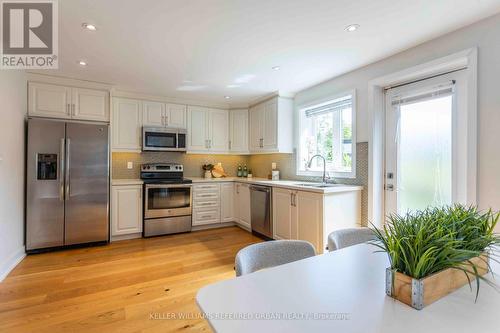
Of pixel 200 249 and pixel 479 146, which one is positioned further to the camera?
pixel 200 249

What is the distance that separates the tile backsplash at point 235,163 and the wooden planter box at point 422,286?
2.23 metres

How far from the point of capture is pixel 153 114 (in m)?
4.23

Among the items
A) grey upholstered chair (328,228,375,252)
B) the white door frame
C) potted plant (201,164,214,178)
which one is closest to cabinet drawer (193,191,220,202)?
potted plant (201,164,214,178)

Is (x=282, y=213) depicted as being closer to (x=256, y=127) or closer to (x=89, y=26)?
(x=256, y=127)

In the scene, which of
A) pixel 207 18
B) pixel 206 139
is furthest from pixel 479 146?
pixel 206 139

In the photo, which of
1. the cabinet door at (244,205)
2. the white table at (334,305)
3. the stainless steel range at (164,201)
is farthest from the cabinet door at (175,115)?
the white table at (334,305)

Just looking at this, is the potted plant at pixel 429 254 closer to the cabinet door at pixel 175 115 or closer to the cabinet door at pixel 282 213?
the cabinet door at pixel 282 213

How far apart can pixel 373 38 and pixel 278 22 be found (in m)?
0.96

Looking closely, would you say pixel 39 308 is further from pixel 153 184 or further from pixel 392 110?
pixel 392 110

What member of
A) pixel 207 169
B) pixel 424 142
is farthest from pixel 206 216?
pixel 424 142

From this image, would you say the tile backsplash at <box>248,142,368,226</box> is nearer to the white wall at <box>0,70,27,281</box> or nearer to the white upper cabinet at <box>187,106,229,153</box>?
the white upper cabinet at <box>187,106,229,153</box>

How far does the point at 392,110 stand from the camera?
2797 mm

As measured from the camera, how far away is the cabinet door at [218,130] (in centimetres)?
475

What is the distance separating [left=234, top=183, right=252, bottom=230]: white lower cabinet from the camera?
421 centimetres
